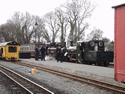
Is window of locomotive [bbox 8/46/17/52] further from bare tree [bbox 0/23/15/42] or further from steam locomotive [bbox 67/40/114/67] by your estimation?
bare tree [bbox 0/23/15/42]

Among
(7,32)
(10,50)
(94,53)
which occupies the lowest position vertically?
(94,53)

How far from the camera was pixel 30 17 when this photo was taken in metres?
52.8

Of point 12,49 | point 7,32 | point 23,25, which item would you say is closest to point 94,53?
point 12,49

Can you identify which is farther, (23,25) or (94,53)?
(23,25)

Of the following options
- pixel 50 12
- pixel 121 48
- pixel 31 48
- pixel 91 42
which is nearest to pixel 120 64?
pixel 121 48

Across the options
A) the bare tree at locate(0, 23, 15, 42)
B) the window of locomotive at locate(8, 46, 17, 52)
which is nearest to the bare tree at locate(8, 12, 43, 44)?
the bare tree at locate(0, 23, 15, 42)

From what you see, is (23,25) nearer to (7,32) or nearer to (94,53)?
(7,32)

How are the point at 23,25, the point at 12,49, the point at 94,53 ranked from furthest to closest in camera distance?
1. the point at 23,25
2. the point at 12,49
3. the point at 94,53

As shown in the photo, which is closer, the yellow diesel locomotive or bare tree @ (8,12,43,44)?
the yellow diesel locomotive

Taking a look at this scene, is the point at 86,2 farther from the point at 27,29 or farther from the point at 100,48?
the point at 27,29

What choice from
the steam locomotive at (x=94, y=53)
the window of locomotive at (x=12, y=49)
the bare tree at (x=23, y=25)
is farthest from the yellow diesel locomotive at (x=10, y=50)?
the bare tree at (x=23, y=25)

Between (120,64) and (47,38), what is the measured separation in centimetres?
4314

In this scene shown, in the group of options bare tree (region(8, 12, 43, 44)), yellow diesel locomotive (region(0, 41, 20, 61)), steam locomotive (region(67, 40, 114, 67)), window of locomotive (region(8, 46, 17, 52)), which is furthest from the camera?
bare tree (region(8, 12, 43, 44))

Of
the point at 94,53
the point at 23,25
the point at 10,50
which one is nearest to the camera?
the point at 94,53
